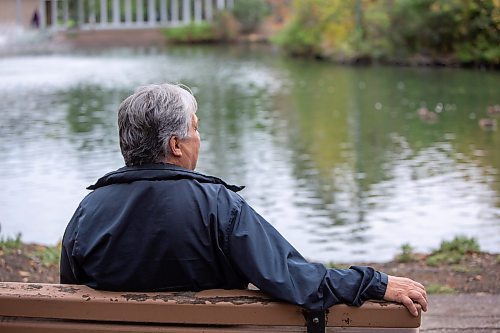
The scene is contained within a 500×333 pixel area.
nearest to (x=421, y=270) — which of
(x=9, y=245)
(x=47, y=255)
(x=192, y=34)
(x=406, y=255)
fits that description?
(x=406, y=255)

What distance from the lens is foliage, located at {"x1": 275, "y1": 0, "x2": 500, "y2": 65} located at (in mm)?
37344

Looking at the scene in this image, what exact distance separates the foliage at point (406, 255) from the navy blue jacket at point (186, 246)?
5446 mm

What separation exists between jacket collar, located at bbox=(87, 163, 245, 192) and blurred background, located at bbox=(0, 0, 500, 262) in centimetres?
587

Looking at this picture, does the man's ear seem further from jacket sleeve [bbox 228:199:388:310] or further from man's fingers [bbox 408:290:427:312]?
man's fingers [bbox 408:290:427:312]

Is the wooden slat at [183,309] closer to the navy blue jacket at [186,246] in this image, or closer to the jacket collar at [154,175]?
the navy blue jacket at [186,246]

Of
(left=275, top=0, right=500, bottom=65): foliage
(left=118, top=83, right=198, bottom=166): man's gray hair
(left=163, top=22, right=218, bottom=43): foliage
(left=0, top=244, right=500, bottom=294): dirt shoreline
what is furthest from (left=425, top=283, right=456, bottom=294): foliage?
(left=163, top=22, right=218, bottom=43): foliage

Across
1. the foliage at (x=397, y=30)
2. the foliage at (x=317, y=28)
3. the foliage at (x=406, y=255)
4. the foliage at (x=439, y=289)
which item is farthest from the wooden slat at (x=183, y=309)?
the foliage at (x=317, y=28)

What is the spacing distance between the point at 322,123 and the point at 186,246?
17.8m

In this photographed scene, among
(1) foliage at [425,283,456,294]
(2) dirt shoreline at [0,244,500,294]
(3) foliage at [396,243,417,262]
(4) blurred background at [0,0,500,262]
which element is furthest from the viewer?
(4) blurred background at [0,0,500,262]

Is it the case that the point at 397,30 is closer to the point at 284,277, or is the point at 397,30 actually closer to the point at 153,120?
the point at 153,120

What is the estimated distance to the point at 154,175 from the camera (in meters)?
3.13

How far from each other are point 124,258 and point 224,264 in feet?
1.07

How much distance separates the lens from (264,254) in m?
2.94

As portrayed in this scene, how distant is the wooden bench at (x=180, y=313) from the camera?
293 cm
